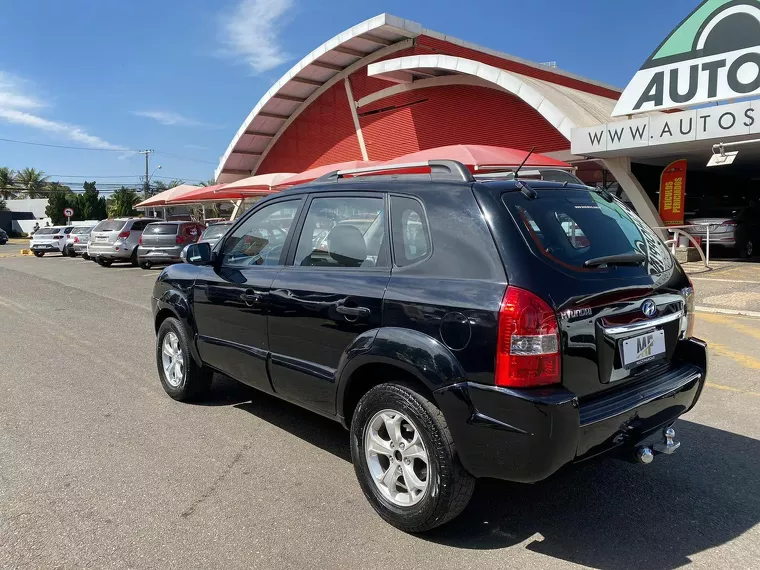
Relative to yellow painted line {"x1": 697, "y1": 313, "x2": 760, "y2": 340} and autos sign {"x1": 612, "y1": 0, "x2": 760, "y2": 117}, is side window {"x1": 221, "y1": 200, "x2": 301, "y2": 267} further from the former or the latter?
autos sign {"x1": 612, "y1": 0, "x2": 760, "y2": 117}

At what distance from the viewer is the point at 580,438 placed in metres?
2.73

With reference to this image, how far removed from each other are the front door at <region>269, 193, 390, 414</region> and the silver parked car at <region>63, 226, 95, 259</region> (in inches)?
906

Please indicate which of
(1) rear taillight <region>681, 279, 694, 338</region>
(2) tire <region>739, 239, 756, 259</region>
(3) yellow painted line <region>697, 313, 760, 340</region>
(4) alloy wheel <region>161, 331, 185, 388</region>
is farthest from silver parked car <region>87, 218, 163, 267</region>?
(1) rear taillight <region>681, 279, 694, 338</region>

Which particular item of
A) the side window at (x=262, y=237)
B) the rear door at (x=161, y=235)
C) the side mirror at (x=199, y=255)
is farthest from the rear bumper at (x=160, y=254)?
the side window at (x=262, y=237)

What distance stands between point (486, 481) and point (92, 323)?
7484 mm

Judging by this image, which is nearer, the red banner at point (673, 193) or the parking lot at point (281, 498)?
the parking lot at point (281, 498)

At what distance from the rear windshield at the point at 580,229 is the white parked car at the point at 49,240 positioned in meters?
29.2

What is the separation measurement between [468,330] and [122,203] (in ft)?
221

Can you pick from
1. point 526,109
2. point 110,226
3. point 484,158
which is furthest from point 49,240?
point 484,158

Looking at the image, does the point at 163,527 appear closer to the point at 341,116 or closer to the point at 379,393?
the point at 379,393

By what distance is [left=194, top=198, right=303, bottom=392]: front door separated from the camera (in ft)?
13.4

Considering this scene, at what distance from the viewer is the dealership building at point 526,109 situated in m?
14.1

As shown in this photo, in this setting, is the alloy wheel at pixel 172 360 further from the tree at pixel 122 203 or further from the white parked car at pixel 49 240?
the tree at pixel 122 203

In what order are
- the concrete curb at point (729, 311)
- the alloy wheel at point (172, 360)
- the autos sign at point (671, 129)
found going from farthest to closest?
the autos sign at point (671, 129) → the concrete curb at point (729, 311) → the alloy wheel at point (172, 360)
